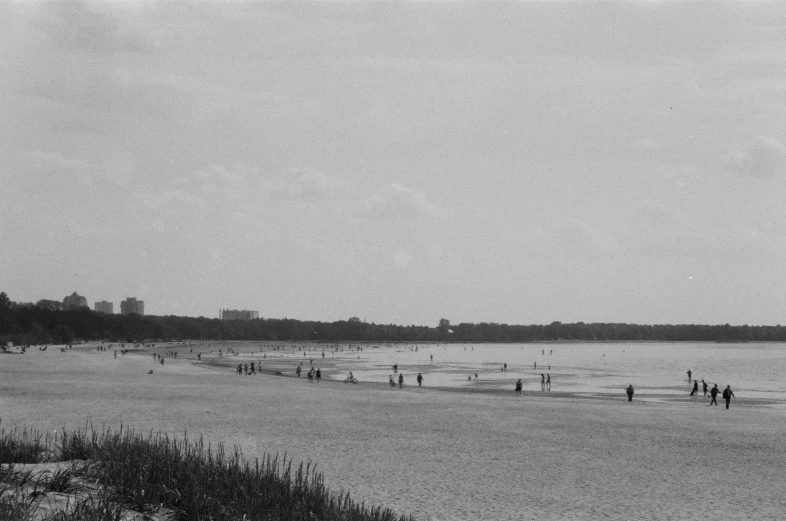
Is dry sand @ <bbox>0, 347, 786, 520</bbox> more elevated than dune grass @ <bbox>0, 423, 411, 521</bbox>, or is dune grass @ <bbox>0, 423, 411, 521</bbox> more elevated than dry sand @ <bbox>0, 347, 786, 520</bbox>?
dune grass @ <bbox>0, 423, 411, 521</bbox>

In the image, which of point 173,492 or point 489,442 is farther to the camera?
point 489,442

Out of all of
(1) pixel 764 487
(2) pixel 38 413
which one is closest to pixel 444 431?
(1) pixel 764 487

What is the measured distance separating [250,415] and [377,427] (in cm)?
640

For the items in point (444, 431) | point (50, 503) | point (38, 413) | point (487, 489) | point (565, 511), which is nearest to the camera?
point (50, 503)

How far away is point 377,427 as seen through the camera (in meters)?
27.4

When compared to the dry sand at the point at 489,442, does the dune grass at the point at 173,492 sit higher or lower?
higher

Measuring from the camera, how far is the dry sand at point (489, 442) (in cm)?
1580

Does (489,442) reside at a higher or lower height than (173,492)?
lower

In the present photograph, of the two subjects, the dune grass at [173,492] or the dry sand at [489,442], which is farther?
the dry sand at [489,442]

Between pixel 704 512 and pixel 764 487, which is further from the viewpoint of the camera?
pixel 764 487

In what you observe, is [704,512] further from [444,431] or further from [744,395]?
[744,395]

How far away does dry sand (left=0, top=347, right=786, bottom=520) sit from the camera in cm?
1580

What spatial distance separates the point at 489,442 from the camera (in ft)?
78.3

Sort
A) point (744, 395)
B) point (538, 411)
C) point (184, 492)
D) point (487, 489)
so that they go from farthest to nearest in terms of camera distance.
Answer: point (744, 395) → point (538, 411) → point (487, 489) → point (184, 492)
